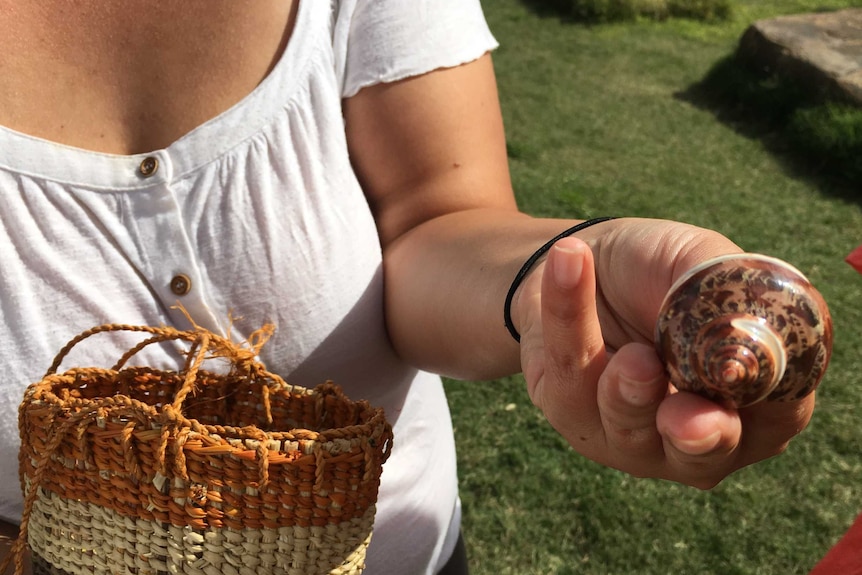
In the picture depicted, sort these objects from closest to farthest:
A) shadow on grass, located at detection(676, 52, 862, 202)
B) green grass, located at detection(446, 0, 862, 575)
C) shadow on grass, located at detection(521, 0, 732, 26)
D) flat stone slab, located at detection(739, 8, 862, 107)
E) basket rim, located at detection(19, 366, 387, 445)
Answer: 1. basket rim, located at detection(19, 366, 387, 445)
2. green grass, located at detection(446, 0, 862, 575)
3. shadow on grass, located at detection(676, 52, 862, 202)
4. flat stone slab, located at detection(739, 8, 862, 107)
5. shadow on grass, located at detection(521, 0, 732, 26)

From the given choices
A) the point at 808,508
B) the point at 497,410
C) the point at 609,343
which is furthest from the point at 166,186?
the point at 808,508

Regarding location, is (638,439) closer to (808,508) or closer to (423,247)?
(423,247)

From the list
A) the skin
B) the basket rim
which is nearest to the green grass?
the skin

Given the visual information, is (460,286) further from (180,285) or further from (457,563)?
(457,563)

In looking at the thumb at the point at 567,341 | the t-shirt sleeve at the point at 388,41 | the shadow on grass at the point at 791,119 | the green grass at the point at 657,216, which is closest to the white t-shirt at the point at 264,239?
the t-shirt sleeve at the point at 388,41

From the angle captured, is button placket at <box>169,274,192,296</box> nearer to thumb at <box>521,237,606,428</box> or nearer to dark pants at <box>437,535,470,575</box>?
thumb at <box>521,237,606,428</box>

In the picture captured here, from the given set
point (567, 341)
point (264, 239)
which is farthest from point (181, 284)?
point (567, 341)

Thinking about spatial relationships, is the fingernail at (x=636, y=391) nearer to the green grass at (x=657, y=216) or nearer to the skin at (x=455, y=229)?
the skin at (x=455, y=229)
